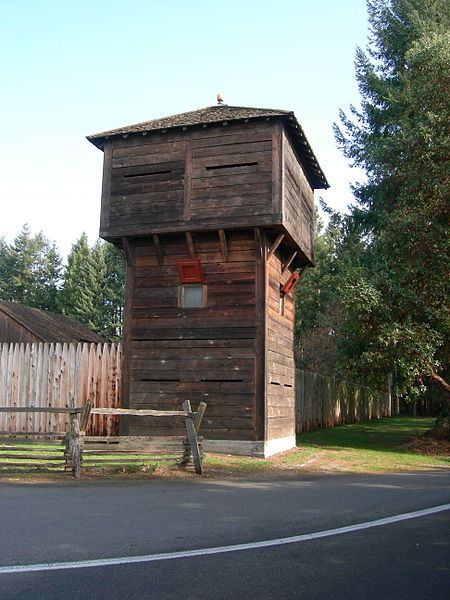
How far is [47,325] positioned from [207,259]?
799 inches

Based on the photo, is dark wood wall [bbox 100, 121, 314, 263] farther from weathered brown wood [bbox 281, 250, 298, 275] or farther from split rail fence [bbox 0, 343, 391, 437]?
split rail fence [bbox 0, 343, 391, 437]

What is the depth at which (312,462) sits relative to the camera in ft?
51.3

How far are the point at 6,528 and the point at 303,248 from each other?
14594mm

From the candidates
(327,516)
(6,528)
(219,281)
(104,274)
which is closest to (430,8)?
Answer: (219,281)

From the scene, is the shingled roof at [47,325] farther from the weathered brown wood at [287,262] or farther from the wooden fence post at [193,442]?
the wooden fence post at [193,442]

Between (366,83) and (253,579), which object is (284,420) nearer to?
(253,579)

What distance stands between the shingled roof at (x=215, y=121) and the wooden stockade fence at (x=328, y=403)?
8.12 m

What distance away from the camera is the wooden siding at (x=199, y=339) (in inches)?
651

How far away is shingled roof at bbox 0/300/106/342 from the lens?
31641mm

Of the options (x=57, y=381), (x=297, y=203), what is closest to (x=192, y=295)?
(x=297, y=203)

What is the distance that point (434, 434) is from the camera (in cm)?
2170

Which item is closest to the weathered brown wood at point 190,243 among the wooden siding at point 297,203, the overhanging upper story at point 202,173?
the overhanging upper story at point 202,173

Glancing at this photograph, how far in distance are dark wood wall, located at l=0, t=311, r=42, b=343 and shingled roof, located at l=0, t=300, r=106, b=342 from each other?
210mm

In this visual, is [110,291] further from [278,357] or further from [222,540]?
[222,540]
